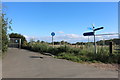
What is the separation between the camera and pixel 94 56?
1443 cm

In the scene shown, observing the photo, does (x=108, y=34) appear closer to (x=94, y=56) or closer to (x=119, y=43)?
(x=119, y=43)

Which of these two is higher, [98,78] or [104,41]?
[104,41]

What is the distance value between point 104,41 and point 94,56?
3.41 metres

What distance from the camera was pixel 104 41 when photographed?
1723 centimetres

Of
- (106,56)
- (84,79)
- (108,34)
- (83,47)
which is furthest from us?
(83,47)

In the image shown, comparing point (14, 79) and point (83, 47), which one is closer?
point (14, 79)

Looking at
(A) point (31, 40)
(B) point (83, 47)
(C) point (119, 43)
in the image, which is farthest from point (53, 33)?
(A) point (31, 40)

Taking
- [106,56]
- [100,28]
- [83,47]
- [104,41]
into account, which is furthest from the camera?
[83,47]

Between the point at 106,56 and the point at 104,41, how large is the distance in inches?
148

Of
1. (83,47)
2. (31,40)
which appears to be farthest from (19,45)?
(83,47)

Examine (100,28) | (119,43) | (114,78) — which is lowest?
(114,78)

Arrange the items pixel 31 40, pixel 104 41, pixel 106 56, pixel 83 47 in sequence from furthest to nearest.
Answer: pixel 31 40, pixel 83 47, pixel 104 41, pixel 106 56

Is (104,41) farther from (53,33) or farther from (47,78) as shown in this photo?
(47,78)

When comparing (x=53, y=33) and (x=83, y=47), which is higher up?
(x=53, y=33)
